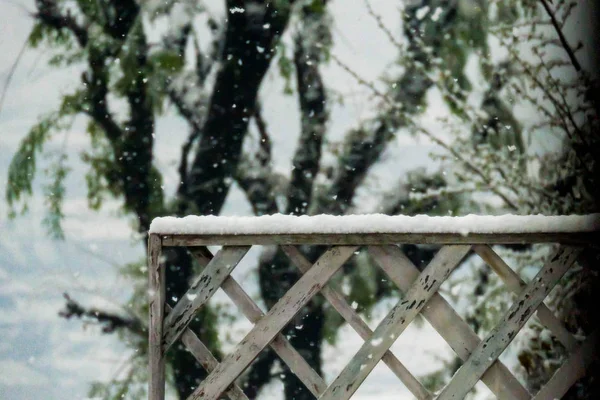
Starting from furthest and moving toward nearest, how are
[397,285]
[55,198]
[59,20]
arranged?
1. [59,20]
2. [55,198]
3. [397,285]

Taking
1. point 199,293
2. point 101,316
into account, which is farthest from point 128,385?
point 199,293

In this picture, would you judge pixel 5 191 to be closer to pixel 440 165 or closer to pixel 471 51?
pixel 440 165

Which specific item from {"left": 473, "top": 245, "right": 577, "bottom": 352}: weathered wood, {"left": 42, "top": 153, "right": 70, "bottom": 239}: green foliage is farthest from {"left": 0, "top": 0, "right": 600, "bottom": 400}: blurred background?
{"left": 473, "top": 245, "right": 577, "bottom": 352}: weathered wood

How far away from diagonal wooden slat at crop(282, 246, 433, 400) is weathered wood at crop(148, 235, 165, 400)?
1.09 ft

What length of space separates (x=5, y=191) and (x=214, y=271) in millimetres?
2409

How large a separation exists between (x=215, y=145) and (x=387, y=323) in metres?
2.32

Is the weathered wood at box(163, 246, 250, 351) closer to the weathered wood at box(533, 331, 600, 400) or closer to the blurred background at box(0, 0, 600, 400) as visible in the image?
the weathered wood at box(533, 331, 600, 400)

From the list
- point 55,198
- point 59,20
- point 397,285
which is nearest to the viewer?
point 397,285

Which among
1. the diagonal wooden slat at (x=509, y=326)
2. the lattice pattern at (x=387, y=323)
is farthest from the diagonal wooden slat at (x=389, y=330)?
the diagonal wooden slat at (x=509, y=326)

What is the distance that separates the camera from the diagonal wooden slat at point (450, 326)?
1.42 m

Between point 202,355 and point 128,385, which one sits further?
point 128,385

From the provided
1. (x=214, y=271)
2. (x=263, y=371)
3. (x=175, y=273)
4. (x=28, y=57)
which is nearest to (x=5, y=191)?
(x=28, y=57)

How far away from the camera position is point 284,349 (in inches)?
58.0

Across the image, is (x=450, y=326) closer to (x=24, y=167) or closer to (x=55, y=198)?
(x=55, y=198)
